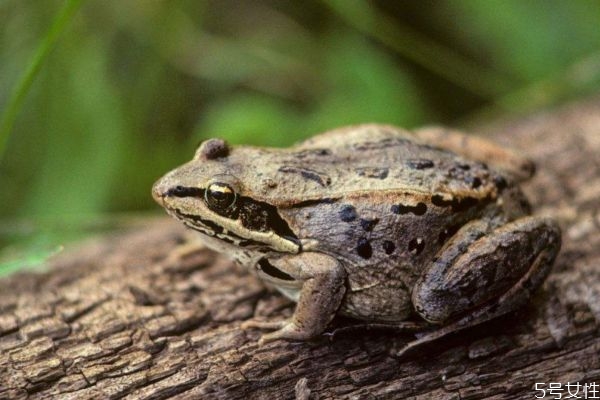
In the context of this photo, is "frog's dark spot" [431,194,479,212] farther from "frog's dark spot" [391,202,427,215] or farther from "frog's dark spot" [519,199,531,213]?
"frog's dark spot" [519,199,531,213]

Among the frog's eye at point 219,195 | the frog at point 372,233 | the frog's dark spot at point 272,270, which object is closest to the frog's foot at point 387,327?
the frog at point 372,233

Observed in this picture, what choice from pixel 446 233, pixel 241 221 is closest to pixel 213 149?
pixel 241 221

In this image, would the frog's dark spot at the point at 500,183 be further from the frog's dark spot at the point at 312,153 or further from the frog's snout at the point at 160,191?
the frog's snout at the point at 160,191

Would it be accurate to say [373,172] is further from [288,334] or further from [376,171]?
[288,334]

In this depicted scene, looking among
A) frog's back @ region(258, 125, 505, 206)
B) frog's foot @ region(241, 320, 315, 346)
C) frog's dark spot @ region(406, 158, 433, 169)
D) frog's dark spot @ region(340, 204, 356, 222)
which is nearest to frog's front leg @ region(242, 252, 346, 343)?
frog's foot @ region(241, 320, 315, 346)

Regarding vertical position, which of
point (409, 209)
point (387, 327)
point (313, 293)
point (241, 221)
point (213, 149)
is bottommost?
point (387, 327)

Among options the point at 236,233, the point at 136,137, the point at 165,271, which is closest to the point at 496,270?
the point at 236,233
